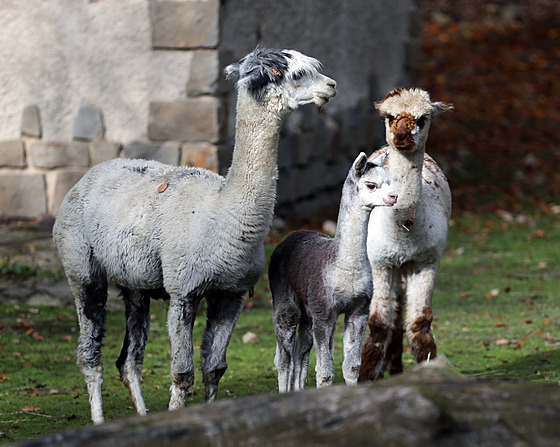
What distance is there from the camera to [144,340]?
6172 millimetres

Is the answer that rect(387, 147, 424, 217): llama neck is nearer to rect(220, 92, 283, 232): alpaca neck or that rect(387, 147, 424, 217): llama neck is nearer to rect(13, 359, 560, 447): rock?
rect(220, 92, 283, 232): alpaca neck

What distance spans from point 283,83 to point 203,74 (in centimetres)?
540

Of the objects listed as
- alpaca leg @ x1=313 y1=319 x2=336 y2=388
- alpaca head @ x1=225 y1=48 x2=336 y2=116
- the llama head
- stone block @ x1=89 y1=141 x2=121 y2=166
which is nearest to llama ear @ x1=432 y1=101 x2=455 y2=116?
the llama head

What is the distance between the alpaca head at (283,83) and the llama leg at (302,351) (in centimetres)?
146

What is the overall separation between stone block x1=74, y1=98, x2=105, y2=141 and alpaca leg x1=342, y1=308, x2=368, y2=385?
20.2 ft

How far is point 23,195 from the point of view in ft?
36.2

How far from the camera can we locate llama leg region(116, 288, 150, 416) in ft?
20.0

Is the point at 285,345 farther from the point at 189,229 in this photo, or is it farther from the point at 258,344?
the point at 258,344

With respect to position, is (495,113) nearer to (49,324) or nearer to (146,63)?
(146,63)

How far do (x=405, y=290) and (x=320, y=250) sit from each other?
1.15 m

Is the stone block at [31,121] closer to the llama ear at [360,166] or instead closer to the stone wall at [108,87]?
the stone wall at [108,87]

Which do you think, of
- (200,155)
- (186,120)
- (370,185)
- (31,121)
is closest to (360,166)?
(370,185)

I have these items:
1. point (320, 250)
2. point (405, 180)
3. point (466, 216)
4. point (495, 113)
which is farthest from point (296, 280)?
point (495, 113)

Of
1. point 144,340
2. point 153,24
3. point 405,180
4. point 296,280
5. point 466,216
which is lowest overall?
point 466,216
